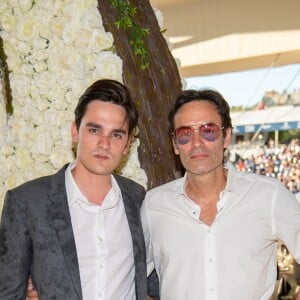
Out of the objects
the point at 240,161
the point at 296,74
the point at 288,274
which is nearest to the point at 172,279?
the point at 288,274

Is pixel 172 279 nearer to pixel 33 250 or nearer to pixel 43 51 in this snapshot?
pixel 33 250

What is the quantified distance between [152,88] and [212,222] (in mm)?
711

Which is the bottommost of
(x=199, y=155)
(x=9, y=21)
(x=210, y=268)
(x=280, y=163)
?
(x=280, y=163)

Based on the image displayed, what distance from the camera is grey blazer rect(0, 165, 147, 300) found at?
4.91 ft

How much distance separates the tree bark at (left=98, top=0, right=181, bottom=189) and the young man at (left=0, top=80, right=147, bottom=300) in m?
0.35

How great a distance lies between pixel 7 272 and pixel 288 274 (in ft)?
11.7

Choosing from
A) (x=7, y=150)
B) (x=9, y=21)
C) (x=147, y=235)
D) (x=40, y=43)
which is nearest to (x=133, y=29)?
(x=40, y=43)

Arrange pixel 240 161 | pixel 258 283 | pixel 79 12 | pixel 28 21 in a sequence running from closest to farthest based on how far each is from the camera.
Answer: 1. pixel 258 283
2. pixel 79 12
3. pixel 28 21
4. pixel 240 161

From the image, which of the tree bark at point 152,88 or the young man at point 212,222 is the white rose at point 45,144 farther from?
the young man at point 212,222

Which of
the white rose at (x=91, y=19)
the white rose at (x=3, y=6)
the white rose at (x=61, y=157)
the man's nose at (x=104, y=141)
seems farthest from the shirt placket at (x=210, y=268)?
the white rose at (x=3, y=6)

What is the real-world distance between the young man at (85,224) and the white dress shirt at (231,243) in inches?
4.4

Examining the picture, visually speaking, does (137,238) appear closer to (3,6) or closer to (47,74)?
(47,74)

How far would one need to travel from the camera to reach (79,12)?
6.53 ft

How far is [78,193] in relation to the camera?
160 centimetres
